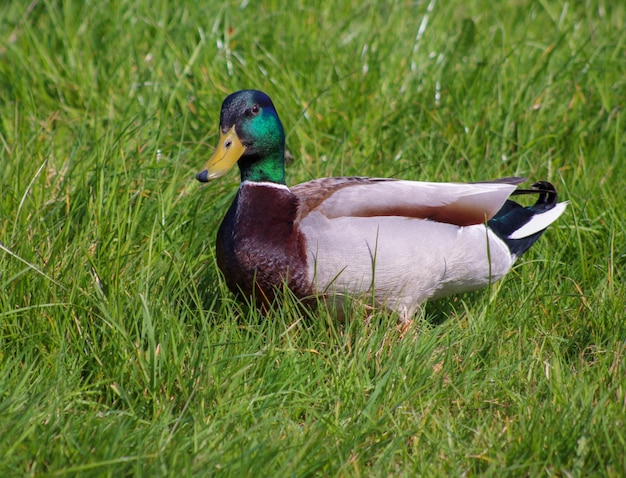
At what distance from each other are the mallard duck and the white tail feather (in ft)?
0.31

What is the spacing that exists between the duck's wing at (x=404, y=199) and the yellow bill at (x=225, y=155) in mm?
323

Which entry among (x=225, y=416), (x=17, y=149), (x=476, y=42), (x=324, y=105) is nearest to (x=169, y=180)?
(x=17, y=149)

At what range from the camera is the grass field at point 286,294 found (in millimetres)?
2705

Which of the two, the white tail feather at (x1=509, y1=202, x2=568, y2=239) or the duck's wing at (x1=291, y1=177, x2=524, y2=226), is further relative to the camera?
the white tail feather at (x1=509, y1=202, x2=568, y2=239)

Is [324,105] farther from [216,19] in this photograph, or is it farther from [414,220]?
[414,220]

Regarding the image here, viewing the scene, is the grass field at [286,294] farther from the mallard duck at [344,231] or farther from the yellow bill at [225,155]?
the yellow bill at [225,155]

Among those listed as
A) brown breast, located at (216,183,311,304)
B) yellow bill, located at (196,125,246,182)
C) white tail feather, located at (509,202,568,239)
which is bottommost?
white tail feather, located at (509,202,568,239)

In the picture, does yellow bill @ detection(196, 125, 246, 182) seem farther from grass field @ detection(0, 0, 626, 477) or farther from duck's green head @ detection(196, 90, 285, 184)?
grass field @ detection(0, 0, 626, 477)

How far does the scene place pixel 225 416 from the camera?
2.77m

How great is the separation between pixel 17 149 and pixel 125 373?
1656 millimetres

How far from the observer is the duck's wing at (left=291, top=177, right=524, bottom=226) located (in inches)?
139

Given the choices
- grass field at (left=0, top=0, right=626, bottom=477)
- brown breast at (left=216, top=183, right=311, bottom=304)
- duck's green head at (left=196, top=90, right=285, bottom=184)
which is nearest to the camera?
grass field at (left=0, top=0, right=626, bottom=477)

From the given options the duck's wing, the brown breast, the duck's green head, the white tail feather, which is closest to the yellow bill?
the duck's green head

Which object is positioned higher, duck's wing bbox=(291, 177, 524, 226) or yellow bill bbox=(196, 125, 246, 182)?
yellow bill bbox=(196, 125, 246, 182)
